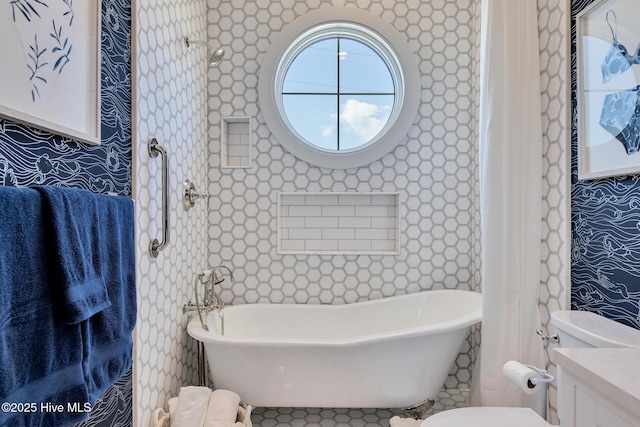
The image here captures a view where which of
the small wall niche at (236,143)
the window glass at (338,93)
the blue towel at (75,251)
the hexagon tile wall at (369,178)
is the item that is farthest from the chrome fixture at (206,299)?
the window glass at (338,93)

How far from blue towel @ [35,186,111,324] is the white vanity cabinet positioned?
1.21 m

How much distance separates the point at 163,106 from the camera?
1.79 metres

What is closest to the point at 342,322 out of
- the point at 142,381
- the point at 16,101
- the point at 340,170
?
the point at 340,170

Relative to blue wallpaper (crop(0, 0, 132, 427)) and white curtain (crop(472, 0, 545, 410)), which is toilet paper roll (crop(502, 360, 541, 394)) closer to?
white curtain (crop(472, 0, 545, 410))

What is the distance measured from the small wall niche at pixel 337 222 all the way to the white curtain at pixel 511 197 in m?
0.84

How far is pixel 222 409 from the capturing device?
1688 mm

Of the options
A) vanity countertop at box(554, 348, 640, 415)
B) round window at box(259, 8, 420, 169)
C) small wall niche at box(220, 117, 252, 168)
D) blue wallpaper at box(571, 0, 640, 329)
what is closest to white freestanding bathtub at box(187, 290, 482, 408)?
blue wallpaper at box(571, 0, 640, 329)

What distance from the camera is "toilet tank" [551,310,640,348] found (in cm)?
115

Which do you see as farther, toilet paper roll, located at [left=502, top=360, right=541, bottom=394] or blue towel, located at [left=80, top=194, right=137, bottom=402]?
toilet paper roll, located at [left=502, top=360, right=541, bottom=394]

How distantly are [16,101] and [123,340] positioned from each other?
0.76 meters

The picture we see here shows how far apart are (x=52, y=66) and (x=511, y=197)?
1.93 meters

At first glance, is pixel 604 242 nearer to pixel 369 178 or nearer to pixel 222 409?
pixel 369 178

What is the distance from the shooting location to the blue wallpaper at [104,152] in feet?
3.05

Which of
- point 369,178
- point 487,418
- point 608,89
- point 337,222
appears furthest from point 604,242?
point 337,222
